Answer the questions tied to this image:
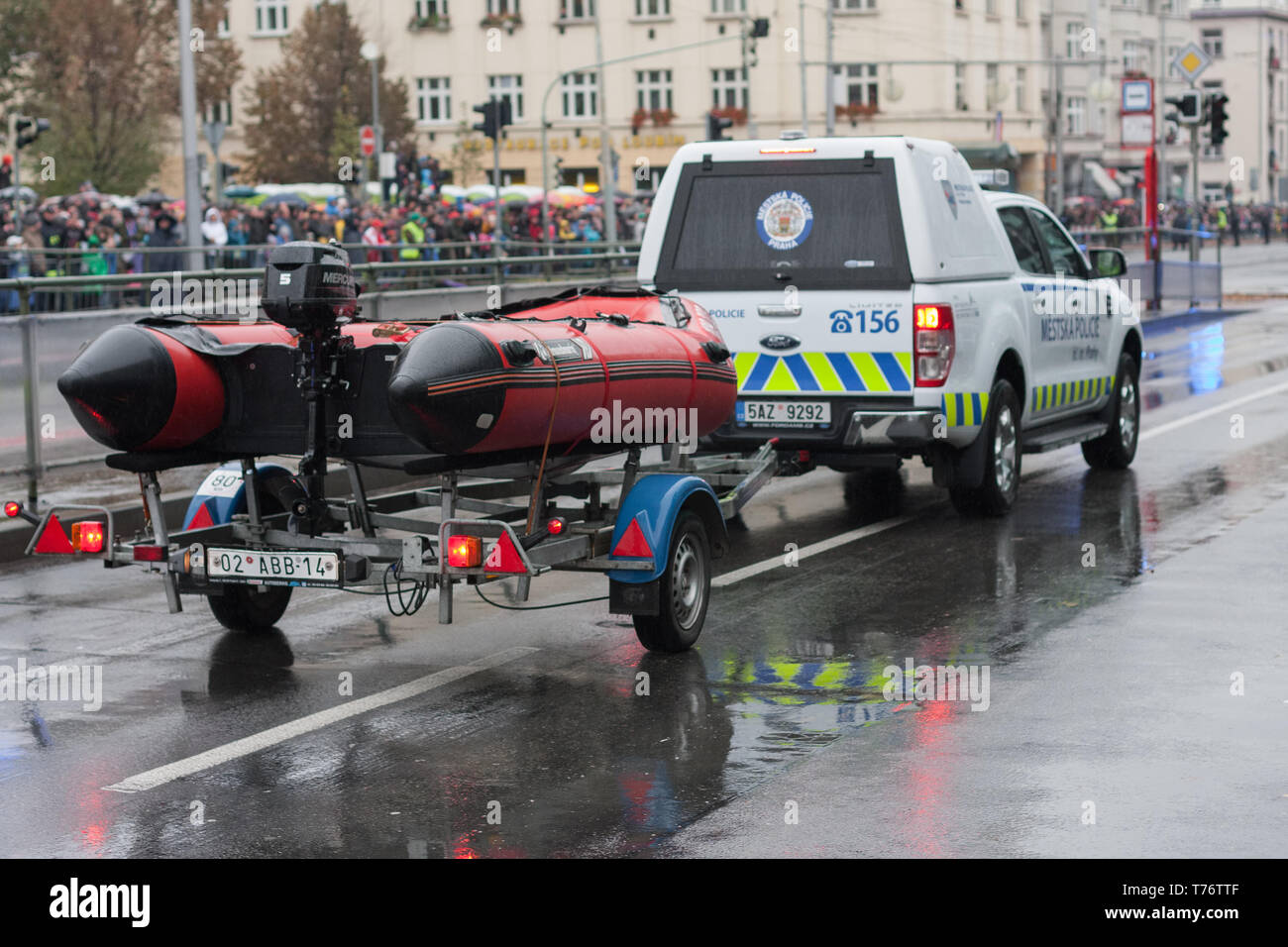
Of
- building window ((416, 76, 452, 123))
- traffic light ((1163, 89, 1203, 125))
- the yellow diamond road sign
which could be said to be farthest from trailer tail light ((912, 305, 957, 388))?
building window ((416, 76, 452, 123))

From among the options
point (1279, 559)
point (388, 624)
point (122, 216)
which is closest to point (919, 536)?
point (1279, 559)

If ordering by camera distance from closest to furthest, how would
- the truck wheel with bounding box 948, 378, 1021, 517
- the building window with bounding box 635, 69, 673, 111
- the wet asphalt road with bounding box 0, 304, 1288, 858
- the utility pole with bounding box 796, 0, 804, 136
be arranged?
the wet asphalt road with bounding box 0, 304, 1288, 858 → the truck wheel with bounding box 948, 378, 1021, 517 → the utility pole with bounding box 796, 0, 804, 136 → the building window with bounding box 635, 69, 673, 111

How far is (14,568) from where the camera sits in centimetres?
1107

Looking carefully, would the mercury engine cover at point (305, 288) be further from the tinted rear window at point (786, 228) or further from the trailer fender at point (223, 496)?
the tinted rear window at point (786, 228)

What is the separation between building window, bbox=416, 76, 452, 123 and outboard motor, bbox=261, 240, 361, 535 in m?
77.2

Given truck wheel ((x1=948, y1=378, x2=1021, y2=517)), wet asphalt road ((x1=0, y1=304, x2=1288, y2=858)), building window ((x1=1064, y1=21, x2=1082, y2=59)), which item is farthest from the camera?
building window ((x1=1064, y1=21, x2=1082, y2=59))

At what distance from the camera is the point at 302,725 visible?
741cm

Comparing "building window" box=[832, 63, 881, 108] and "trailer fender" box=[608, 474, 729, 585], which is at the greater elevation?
"building window" box=[832, 63, 881, 108]

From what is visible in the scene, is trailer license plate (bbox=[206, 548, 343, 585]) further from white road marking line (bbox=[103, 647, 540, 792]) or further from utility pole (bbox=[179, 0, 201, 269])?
utility pole (bbox=[179, 0, 201, 269])

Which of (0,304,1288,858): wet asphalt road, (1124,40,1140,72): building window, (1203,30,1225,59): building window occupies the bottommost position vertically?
(0,304,1288,858): wet asphalt road

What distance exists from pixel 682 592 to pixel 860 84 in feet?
241

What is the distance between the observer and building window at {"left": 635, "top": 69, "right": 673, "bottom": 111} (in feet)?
268

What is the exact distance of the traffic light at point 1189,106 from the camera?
106 feet

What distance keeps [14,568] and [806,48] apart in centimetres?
7110
